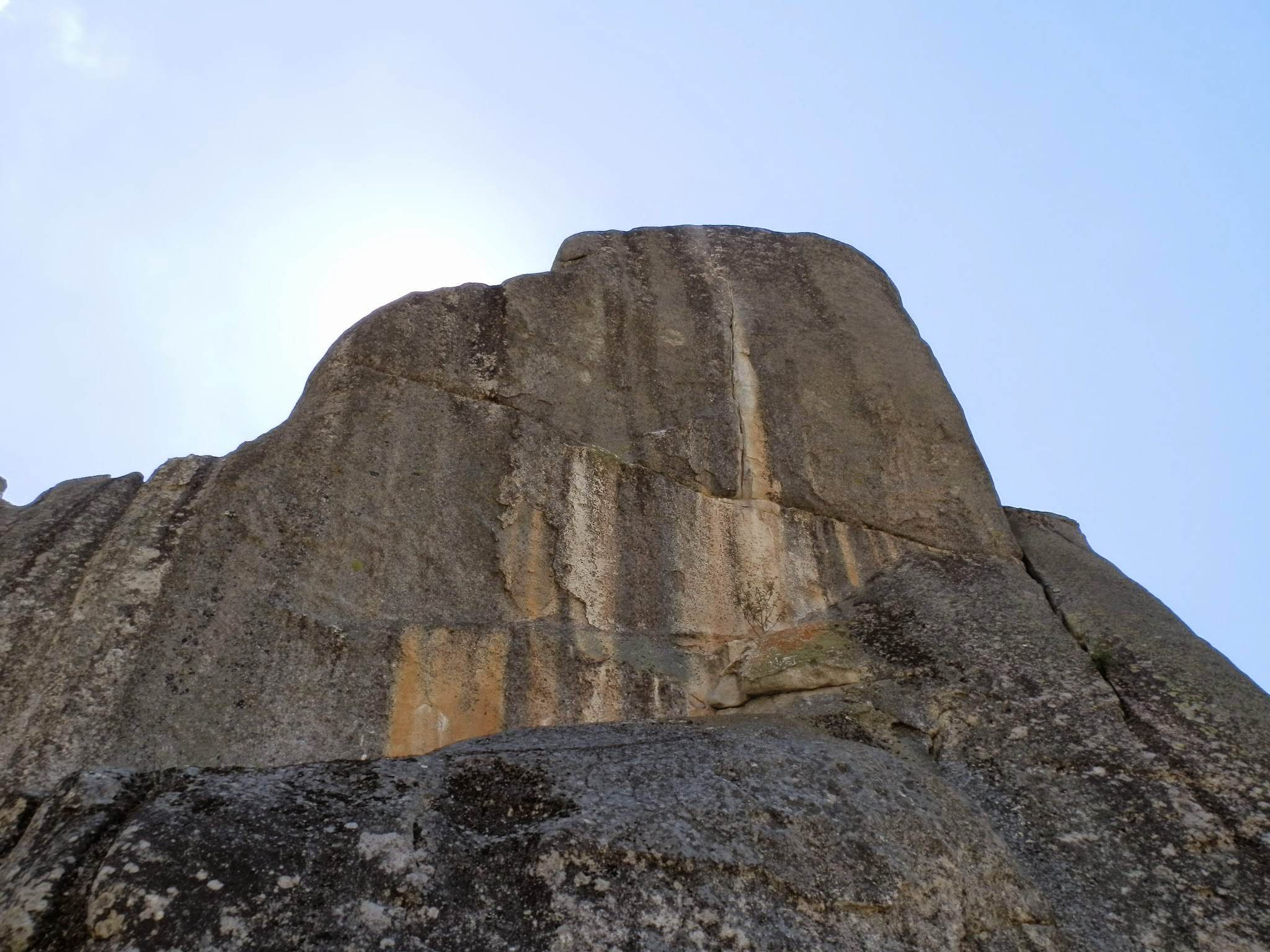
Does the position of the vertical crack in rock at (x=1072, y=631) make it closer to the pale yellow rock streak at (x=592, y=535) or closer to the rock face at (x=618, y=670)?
the rock face at (x=618, y=670)

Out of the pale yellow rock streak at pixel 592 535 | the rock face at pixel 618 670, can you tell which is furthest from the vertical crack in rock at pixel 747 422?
the pale yellow rock streak at pixel 592 535

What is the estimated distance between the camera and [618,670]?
21.6ft

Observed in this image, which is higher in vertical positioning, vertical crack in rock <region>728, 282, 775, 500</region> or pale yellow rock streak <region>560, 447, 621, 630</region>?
vertical crack in rock <region>728, 282, 775, 500</region>

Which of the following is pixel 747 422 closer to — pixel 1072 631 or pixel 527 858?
pixel 1072 631

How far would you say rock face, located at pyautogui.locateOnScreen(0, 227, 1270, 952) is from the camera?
386 centimetres

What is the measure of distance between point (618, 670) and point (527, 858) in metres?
2.64

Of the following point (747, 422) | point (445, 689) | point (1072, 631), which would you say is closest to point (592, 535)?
point (445, 689)

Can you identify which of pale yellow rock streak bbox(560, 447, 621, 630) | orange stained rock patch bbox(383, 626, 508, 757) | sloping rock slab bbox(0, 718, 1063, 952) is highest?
pale yellow rock streak bbox(560, 447, 621, 630)

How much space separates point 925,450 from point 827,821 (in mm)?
4277

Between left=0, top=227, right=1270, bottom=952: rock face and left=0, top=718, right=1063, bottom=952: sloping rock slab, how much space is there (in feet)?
0.04

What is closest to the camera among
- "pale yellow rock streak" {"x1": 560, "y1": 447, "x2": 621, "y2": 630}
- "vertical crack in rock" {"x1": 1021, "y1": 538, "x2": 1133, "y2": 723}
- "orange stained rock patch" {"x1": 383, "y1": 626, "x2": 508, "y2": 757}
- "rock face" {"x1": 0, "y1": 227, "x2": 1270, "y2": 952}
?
"rock face" {"x1": 0, "y1": 227, "x2": 1270, "y2": 952}

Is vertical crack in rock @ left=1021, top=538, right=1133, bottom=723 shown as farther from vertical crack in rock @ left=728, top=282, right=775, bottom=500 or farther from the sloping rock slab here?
vertical crack in rock @ left=728, top=282, right=775, bottom=500

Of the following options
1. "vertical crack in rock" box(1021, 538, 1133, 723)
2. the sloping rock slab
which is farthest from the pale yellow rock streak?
"vertical crack in rock" box(1021, 538, 1133, 723)

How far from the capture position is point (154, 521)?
6.38m
